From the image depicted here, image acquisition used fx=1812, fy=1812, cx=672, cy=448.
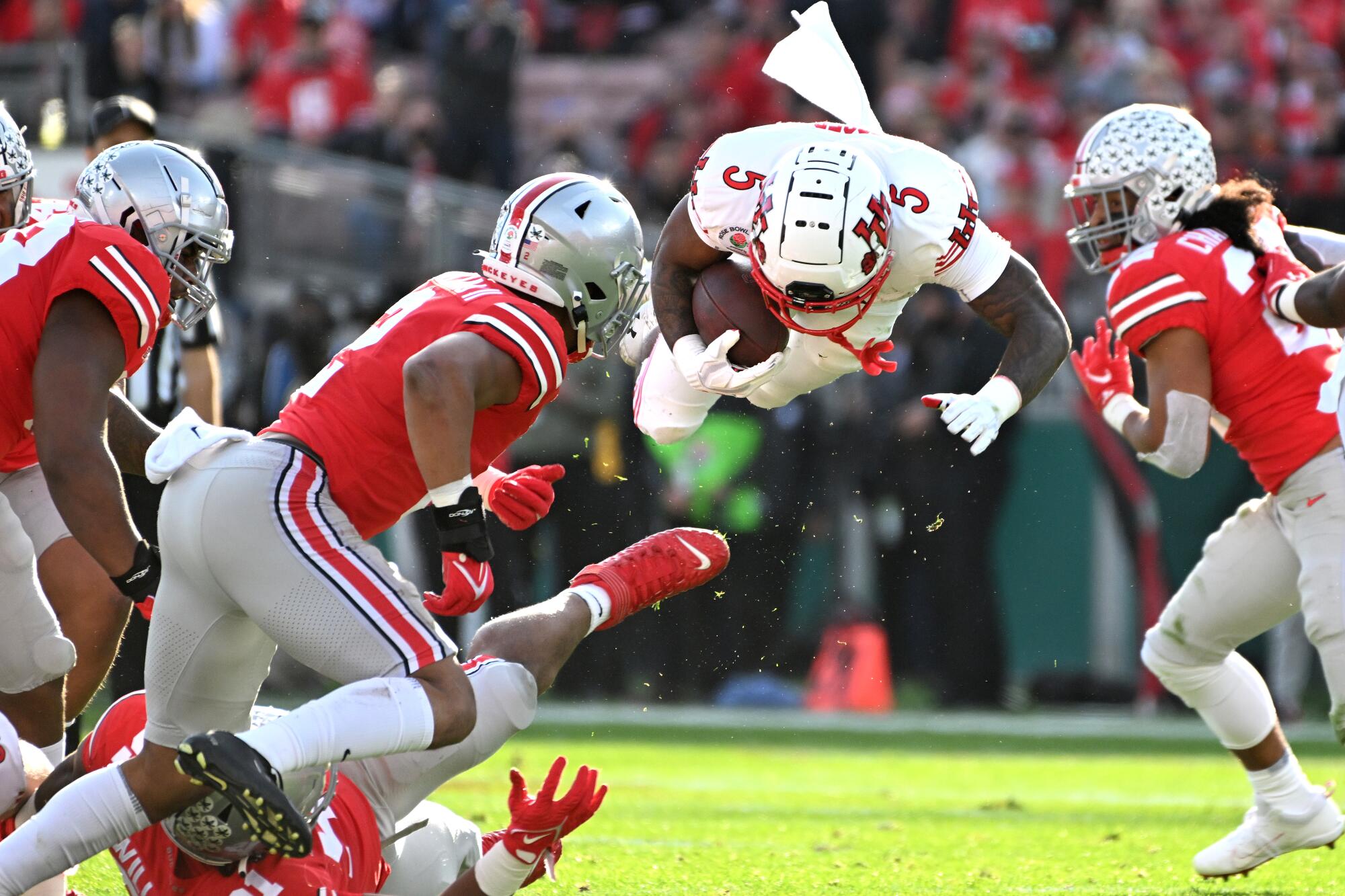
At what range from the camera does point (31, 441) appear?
429 centimetres

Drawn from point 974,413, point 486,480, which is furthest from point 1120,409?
point 486,480

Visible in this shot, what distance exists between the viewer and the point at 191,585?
12.0 ft

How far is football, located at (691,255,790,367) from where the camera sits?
488cm

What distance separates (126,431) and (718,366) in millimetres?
1502

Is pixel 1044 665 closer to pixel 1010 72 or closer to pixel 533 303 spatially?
pixel 1010 72

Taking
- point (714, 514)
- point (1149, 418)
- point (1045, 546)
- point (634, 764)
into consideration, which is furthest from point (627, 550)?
point (1045, 546)

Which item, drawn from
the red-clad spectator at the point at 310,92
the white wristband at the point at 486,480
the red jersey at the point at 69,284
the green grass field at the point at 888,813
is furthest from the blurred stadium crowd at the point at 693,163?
the red jersey at the point at 69,284

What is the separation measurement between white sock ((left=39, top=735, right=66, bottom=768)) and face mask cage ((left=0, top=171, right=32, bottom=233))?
1236 mm

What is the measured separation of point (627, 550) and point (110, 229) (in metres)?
1.45

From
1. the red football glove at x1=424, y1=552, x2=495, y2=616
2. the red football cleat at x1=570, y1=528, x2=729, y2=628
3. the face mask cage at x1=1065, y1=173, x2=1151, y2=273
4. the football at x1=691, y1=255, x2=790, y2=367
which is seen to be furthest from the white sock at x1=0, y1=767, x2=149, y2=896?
the face mask cage at x1=1065, y1=173, x2=1151, y2=273

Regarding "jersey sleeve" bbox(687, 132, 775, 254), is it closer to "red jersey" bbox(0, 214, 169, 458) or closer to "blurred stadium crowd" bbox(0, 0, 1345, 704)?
"red jersey" bbox(0, 214, 169, 458)

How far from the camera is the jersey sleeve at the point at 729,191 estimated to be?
477cm

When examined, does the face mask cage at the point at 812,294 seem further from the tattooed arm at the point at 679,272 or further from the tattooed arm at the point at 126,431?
the tattooed arm at the point at 126,431

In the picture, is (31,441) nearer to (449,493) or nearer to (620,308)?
(449,493)
